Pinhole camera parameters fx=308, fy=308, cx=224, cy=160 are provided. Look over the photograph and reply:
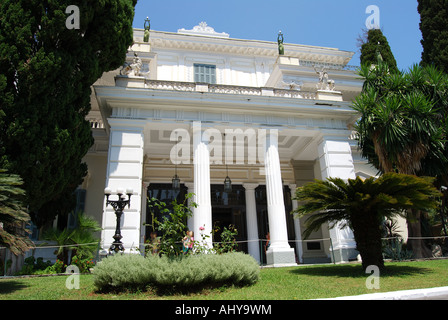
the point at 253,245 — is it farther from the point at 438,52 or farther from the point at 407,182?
the point at 438,52

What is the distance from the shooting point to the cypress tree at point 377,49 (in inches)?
823

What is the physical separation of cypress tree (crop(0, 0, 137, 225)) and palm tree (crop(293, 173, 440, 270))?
26.6ft

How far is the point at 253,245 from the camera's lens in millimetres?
17250

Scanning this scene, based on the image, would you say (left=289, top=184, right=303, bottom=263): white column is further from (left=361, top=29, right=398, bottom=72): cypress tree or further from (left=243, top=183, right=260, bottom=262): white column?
(left=361, top=29, right=398, bottom=72): cypress tree

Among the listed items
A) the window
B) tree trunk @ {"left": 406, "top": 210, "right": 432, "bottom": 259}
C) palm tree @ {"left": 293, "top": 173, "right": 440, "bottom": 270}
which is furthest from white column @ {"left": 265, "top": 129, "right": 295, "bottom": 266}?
the window

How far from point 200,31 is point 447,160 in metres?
19.5

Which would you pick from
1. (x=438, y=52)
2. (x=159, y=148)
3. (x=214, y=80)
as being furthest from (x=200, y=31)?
(x=438, y=52)

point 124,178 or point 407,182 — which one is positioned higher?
point 124,178

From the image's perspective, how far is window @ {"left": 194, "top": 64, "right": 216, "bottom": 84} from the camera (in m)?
22.2

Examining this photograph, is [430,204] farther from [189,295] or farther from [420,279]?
[189,295]
